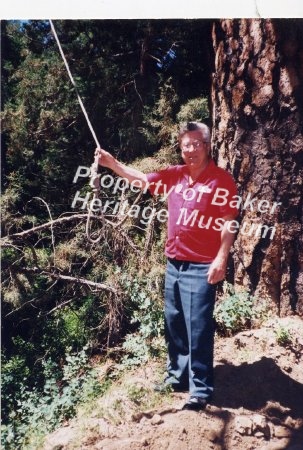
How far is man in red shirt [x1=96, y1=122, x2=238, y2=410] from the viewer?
6.88ft

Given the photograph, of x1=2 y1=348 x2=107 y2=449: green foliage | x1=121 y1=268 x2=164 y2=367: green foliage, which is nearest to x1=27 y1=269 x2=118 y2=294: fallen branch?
x1=121 y1=268 x2=164 y2=367: green foliage

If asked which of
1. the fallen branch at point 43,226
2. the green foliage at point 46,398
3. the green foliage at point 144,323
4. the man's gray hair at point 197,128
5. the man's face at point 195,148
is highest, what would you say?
the man's gray hair at point 197,128

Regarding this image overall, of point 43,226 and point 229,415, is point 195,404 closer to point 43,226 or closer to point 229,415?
point 229,415

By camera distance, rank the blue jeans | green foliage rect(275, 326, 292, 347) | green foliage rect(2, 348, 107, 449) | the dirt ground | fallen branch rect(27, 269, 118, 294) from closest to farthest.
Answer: the dirt ground, the blue jeans, green foliage rect(2, 348, 107, 449), green foliage rect(275, 326, 292, 347), fallen branch rect(27, 269, 118, 294)

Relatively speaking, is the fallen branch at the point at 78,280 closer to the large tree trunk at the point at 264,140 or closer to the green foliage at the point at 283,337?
the large tree trunk at the point at 264,140

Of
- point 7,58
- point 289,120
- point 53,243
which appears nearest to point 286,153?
point 289,120

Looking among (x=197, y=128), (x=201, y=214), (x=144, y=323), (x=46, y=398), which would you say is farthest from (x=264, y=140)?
(x=46, y=398)

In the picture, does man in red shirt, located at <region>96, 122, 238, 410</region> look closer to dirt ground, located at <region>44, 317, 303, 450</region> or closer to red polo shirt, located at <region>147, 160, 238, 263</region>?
red polo shirt, located at <region>147, 160, 238, 263</region>

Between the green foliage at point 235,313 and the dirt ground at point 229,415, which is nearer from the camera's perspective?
the dirt ground at point 229,415

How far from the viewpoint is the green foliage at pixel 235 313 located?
2707mm

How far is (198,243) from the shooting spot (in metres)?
2.11

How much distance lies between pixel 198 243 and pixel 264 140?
0.82m

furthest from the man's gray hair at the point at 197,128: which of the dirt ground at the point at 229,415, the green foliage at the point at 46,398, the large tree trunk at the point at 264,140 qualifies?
the green foliage at the point at 46,398

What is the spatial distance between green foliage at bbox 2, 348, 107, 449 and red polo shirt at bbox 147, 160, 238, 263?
3.20 feet
